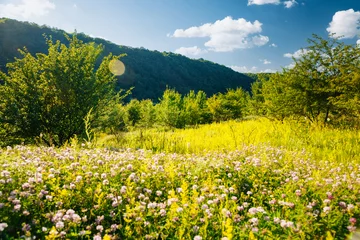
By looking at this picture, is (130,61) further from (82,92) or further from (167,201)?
(167,201)

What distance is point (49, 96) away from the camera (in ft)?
29.0

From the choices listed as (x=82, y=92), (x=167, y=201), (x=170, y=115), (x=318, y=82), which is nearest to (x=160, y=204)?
(x=167, y=201)

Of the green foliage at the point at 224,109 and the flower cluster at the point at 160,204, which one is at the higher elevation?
the flower cluster at the point at 160,204

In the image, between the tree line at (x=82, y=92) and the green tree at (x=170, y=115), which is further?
the green tree at (x=170, y=115)

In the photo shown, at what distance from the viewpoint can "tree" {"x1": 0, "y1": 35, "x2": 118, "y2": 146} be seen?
8.43 metres

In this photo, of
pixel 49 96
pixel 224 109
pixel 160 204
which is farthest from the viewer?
pixel 224 109

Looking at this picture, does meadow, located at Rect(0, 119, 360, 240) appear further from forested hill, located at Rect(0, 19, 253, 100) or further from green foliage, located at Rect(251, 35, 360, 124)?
forested hill, located at Rect(0, 19, 253, 100)

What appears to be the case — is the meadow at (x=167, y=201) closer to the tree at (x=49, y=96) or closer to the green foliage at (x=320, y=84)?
the tree at (x=49, y=96)

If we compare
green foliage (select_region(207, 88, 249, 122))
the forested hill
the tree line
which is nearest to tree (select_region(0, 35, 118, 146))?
the tree line

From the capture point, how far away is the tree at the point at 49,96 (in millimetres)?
8430

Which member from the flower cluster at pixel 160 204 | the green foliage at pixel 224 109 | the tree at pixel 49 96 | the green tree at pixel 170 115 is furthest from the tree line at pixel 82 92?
the green foliage at pixel 224 109

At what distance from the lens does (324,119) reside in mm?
13281

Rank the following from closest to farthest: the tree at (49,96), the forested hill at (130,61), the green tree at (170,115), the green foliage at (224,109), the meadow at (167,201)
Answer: the meadow at (167,201) < the tree at (49,96) < the green tree at (170,115) < the green foliage at (224,109) < the forested hill at (130,61)

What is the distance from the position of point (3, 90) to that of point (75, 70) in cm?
227
